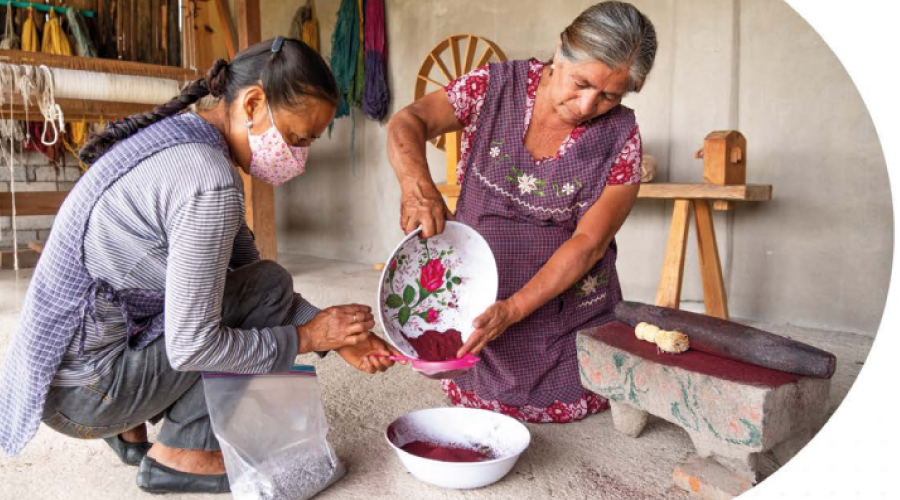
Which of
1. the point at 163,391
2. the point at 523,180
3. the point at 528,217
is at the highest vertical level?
the point at 523,180

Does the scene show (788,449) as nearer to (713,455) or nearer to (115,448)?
(713,455)

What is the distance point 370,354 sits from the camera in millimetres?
1631

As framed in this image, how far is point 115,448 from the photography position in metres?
1.76

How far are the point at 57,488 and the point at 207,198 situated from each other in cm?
90

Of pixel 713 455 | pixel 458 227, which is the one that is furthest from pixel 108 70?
pixel 713 455

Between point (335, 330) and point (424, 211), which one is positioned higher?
point (424, 211)

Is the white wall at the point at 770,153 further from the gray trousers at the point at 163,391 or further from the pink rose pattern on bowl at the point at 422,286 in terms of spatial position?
the gray trousers at the point at 163,391

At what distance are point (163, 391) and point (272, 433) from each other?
257mm

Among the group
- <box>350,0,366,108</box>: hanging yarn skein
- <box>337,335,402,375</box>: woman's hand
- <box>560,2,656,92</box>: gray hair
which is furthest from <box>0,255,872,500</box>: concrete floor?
<box>350,0,366,108</box>: hanging yarn skein

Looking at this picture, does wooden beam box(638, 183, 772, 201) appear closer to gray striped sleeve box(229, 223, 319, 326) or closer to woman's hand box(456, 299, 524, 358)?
woman's hand box(456, 299, 524, 358)

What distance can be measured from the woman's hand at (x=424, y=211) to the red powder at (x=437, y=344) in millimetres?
298

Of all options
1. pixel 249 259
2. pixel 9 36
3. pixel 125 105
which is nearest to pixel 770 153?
pixel 249 259

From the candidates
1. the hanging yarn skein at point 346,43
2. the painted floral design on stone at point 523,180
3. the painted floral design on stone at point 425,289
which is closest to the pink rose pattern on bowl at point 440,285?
the painted floral design on stone at point 425,289

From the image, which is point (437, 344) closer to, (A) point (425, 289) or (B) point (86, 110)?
(A) point (425, 289)
